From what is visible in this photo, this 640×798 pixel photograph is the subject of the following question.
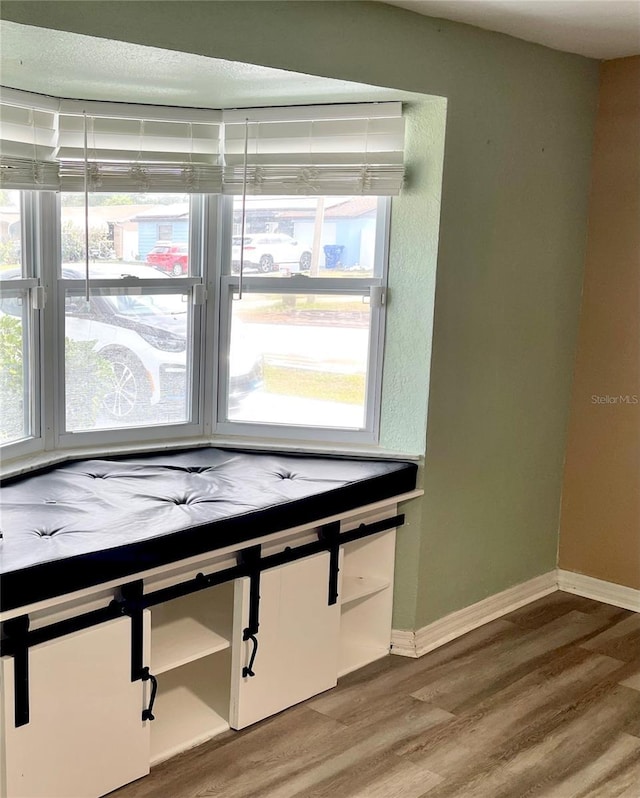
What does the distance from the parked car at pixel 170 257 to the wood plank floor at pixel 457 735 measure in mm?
1650

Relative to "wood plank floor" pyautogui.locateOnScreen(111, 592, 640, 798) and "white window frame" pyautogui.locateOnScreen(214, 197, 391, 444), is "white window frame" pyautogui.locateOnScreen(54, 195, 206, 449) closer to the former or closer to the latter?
"white window frame" pyautogui.locateOnScreen(214, 197, 391, 444)

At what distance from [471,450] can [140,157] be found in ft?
5.47

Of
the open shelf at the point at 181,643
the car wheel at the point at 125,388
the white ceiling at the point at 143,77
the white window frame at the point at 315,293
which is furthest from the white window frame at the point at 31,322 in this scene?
the open shelf at the point at 181,643

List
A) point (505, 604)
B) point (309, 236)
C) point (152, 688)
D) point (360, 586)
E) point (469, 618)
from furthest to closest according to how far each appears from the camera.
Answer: point (505, 604) → point (469, 618) → point (309, 236) → point (360, 586) → point (152, 688)

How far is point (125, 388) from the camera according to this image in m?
3.38

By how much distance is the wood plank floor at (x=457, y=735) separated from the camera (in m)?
2.60

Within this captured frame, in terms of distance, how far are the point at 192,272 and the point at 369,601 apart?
143 centimetres

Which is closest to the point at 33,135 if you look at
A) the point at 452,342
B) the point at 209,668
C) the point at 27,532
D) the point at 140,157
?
the point at 140,157

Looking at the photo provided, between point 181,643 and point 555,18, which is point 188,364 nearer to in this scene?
point 181,643

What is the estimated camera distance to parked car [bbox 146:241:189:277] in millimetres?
3359

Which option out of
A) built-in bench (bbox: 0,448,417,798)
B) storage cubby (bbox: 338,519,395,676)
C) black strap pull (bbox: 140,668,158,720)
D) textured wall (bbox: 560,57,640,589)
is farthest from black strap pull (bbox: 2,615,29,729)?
textured wall (bbox: 560,57,640,589)

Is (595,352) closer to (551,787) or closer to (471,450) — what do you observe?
(471,450)

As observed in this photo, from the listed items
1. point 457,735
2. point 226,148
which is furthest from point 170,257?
point 457,735

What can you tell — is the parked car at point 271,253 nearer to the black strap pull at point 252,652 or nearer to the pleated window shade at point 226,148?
the pleated window shade at point 226,148
